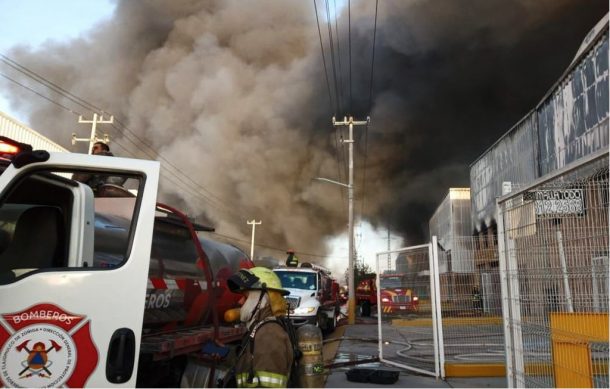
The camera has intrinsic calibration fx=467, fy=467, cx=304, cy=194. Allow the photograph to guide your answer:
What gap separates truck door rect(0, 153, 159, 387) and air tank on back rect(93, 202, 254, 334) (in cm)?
38

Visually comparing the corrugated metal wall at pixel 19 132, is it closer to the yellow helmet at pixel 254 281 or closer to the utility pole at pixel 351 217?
the utility pole at pixel 351 217

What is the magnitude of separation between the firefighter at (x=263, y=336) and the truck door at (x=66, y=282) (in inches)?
22.5

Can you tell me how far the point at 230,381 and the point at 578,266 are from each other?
271cm

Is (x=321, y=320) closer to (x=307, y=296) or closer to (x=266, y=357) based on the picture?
(x=307, y=296)

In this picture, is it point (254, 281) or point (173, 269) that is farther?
point (173, 269)

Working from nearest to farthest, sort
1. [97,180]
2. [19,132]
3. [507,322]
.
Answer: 1. [97,180]
2. [507,322]
3. [19,132]

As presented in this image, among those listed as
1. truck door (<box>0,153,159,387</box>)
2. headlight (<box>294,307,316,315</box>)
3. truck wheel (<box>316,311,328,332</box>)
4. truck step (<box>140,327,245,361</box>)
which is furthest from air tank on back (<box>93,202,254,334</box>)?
truck wheel (<box>316,311,328,332</box>)

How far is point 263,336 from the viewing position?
8.04ft

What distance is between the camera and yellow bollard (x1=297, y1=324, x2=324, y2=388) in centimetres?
274

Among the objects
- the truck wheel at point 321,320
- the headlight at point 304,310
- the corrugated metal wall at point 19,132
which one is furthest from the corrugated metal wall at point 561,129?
the corrugated metal wall at point 19,132

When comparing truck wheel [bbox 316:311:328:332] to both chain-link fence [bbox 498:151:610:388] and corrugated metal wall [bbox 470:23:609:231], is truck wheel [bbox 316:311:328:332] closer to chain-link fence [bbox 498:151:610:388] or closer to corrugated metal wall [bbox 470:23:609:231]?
corrugated metal wall [bbox 470:23:609:231]

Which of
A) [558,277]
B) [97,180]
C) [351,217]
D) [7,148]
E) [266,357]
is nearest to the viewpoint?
[266,357]

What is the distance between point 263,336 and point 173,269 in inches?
60.4

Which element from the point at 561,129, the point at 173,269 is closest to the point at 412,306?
the point at 173,269
